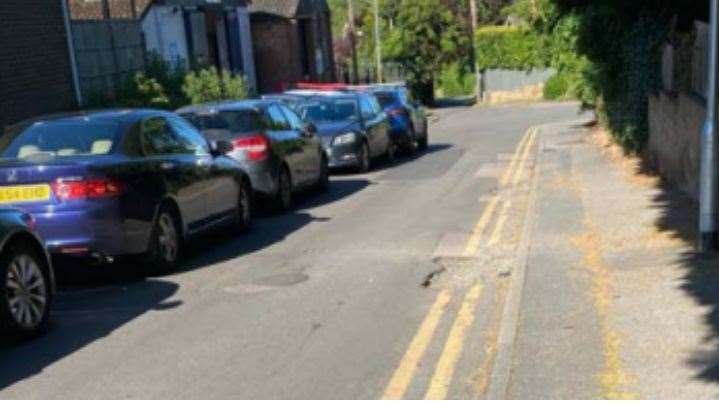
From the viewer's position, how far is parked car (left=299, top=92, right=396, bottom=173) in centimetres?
2041

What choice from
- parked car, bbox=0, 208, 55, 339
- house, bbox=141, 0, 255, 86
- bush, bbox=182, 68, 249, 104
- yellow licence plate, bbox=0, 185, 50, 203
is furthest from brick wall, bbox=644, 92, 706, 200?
house, bbox=141, 0, 255, 86

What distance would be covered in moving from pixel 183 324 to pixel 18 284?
4.14 ft

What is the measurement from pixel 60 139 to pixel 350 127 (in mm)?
11323

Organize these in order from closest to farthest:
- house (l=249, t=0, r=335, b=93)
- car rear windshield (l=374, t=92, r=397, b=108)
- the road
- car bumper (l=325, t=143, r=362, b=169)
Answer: the road, car bumper (l=325, t=143, r=362, b=169), car rear windshield (l=374, t=92, r=397, b=108), house (l=249, t=0, r=335, b=93)

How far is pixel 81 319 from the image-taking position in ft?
27.3

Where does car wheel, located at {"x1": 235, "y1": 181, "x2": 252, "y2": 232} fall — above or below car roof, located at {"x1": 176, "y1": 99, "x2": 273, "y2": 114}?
below

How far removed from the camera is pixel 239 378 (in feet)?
20.9

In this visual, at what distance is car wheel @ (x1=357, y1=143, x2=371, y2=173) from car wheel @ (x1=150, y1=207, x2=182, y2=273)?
34.1 ft

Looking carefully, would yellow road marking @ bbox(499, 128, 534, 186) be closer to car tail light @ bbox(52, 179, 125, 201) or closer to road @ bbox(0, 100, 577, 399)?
road @ bbox(0, 100, 577, 399)

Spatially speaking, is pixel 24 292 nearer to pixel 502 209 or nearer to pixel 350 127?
pixel 502 209

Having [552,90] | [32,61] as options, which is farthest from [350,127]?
[552,90]

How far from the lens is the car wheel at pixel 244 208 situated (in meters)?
12.6

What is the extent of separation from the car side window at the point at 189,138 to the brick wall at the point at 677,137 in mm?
5635

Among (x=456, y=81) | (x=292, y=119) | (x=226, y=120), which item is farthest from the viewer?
(x=456, y=81)
